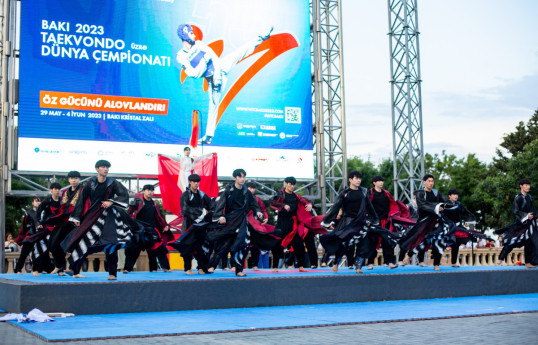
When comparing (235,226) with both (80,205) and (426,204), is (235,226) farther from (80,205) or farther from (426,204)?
(426,204)

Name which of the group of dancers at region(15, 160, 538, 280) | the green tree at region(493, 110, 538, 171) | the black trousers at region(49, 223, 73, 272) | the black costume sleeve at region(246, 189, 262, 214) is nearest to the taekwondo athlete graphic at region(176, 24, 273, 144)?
the group of dancers at region(15, 160, 538, 280)

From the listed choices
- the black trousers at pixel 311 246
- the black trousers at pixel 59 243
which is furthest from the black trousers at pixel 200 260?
the black trousers at pixel 311 246

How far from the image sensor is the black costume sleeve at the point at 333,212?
9.02 meters

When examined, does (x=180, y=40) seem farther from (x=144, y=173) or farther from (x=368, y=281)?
(x=368, y=281)

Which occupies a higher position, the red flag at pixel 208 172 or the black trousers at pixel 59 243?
the red flag at pixel 208 172

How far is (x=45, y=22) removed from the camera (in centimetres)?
1353

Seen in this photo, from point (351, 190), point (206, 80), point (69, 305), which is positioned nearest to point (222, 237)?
point (351, 190)

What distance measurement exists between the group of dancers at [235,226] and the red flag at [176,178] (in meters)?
1.96

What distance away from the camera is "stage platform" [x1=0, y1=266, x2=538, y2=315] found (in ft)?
21.5

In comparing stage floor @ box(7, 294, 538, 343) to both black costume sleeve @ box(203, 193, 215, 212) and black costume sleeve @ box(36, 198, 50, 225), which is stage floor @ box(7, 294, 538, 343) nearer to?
black costume sleeve @ box(203, 193, 215, 212)

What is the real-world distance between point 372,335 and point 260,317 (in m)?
1.52

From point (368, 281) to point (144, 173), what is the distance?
23.5 feet

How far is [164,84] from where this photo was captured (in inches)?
567

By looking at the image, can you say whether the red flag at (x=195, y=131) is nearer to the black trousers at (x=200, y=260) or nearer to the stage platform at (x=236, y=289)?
the black trousers at (x=200, y=260)
